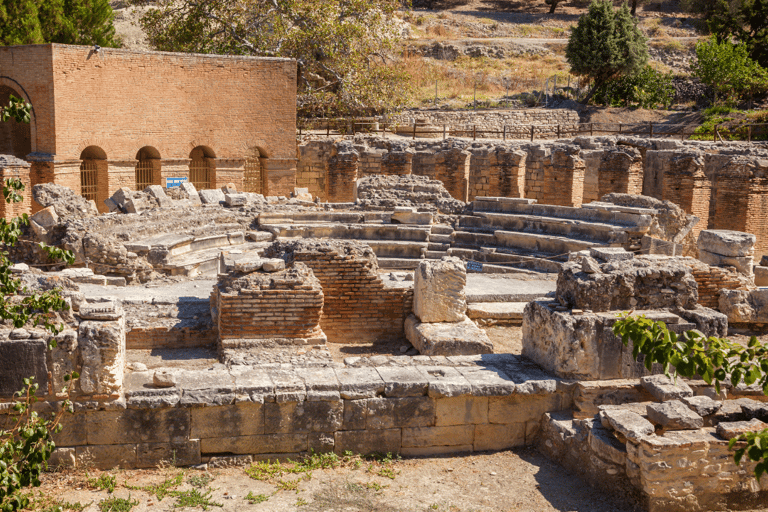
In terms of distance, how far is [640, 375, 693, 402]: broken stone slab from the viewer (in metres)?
6.75

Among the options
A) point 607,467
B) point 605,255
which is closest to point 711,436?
point 607,467

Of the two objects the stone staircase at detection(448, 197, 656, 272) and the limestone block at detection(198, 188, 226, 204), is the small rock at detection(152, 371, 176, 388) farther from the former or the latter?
the limestone block at detection(198, 188, 226, 204)

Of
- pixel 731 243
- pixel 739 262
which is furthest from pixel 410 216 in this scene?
pixel 739 262

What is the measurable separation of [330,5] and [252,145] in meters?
6.31

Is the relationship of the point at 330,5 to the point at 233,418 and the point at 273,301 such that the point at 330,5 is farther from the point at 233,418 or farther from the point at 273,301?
the point at 233,418

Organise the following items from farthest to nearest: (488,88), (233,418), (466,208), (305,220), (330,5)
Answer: (488,88), (330,5), (466,208), (305,220), (233,418)

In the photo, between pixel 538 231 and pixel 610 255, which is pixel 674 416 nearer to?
pixel 610 255

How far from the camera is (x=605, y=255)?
846cm

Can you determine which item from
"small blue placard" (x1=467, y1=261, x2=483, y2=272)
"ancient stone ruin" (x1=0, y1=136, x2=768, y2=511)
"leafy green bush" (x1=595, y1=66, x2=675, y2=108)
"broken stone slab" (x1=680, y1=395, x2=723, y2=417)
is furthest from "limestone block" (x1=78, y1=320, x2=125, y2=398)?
"leafy green bush" (x1=595, y1=66, x2=675, y2=108)

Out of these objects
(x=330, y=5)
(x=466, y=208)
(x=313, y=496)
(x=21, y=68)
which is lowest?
(x=313, y=496)

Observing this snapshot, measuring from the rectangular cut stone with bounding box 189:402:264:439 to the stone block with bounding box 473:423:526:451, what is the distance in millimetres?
2050

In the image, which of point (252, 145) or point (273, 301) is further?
point (252, 145)

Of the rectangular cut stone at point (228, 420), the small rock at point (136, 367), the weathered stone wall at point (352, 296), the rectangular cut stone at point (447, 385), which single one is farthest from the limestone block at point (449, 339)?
the small rock at point (136, 367)

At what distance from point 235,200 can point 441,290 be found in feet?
25.9
